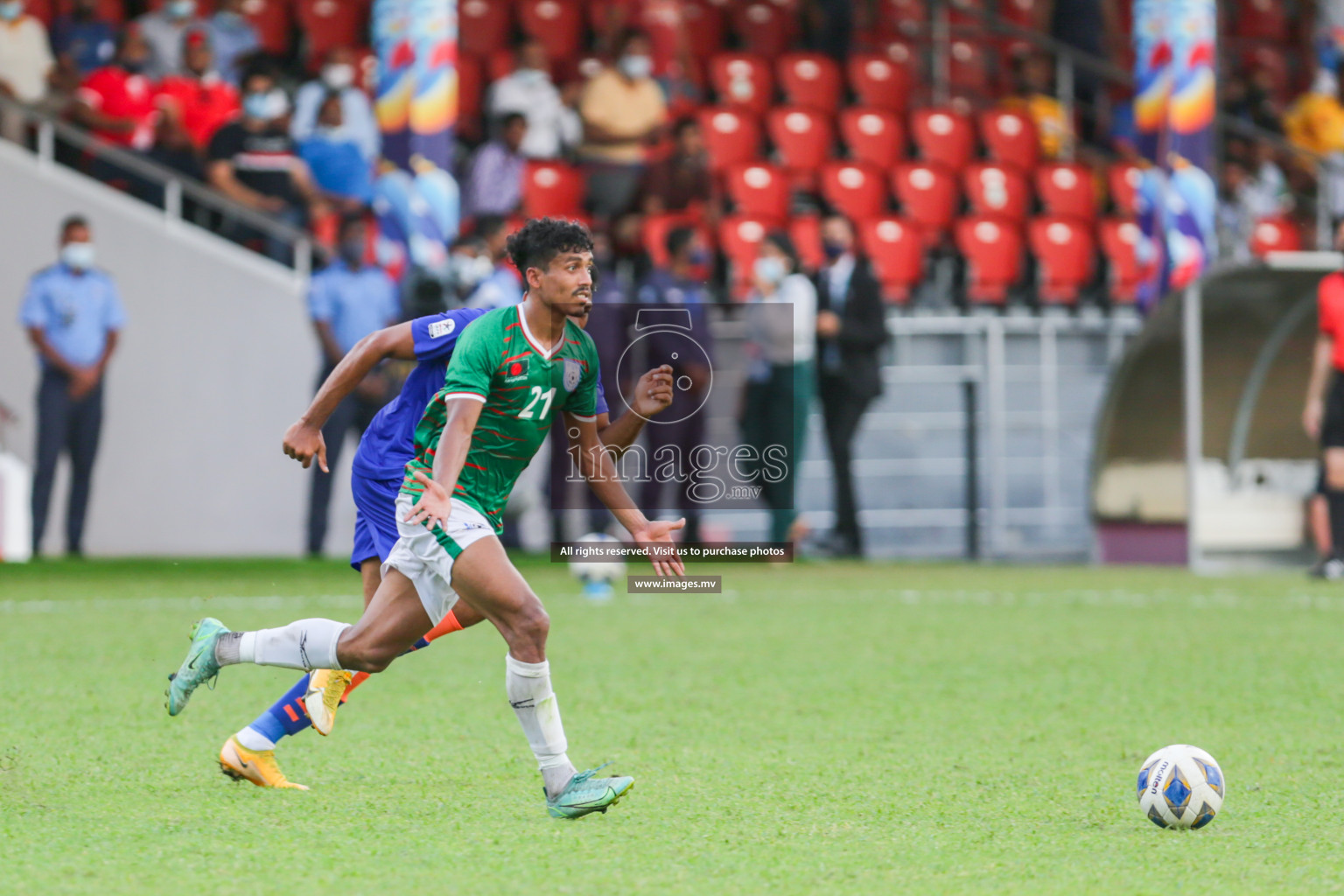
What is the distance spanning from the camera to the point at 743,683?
26.1ft

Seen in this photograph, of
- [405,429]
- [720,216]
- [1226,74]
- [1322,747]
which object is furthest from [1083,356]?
[405,429]

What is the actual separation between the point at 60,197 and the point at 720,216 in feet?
18.9

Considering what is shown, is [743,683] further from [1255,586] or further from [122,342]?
[122,342]

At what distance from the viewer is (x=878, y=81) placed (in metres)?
19.2

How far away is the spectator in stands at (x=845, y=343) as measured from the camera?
46.1ft

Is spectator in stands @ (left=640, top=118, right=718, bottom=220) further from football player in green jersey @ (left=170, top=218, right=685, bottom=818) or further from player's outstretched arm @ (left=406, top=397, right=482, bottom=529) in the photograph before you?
player's outstretched arm @ (left=406, top=397, right=482, bottom=529)

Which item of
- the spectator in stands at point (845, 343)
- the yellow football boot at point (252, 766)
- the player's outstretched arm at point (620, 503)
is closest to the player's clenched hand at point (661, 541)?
the player's outstretched arm at point (620, 503)

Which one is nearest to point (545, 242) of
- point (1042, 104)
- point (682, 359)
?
point (682, 359)

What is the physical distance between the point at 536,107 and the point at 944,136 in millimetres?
4507

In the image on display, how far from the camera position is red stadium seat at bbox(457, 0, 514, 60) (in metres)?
18.8

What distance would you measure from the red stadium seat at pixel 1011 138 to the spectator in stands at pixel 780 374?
5.28 metres

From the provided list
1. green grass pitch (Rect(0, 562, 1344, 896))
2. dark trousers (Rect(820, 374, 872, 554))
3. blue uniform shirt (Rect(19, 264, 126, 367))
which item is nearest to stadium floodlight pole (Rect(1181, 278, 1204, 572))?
green grass pitch (Rect(0, 562, 1344, 896))

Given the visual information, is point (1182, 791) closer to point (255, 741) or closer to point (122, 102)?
point (255, 741)

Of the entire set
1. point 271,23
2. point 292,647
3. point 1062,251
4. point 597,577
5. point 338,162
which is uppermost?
point 271,23
